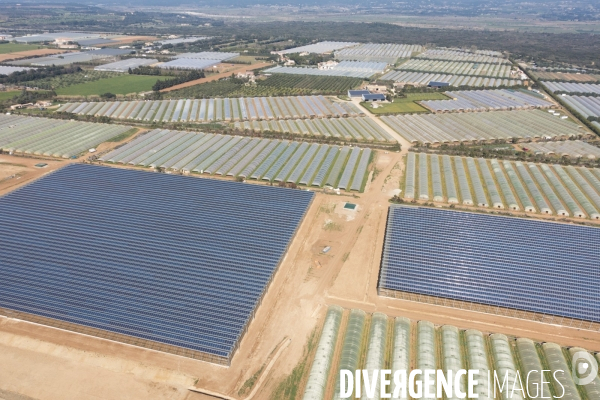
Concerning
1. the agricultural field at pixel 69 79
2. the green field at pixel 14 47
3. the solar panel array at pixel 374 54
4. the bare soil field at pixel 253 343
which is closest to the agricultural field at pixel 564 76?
the solar panel array at pixel 374 54

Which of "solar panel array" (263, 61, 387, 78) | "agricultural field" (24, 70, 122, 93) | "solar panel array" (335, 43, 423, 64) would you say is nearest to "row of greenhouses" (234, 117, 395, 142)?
"solar panel array" (263, 61, 387, 78)

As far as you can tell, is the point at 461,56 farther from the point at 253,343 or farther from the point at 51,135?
the point at 253,343

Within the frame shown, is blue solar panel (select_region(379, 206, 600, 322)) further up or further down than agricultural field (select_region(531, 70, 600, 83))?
further down

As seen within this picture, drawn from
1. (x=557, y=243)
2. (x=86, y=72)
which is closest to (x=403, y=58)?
(x=86, y=72)

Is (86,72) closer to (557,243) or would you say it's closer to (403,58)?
(403,58)

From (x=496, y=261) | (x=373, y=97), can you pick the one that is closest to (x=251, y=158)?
(x=496, y=261)

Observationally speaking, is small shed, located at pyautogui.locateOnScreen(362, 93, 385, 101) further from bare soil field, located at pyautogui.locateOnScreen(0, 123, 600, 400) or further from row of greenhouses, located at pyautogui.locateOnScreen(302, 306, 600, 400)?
row of greenhouses, located at pyautogui.locateOnScreen(302, 306, 600, 400)
